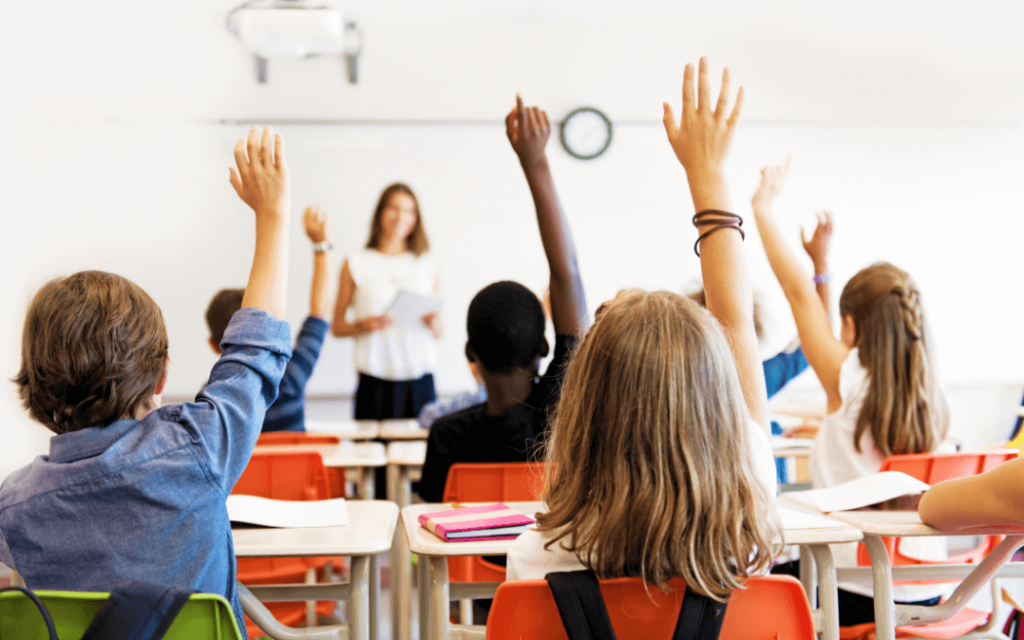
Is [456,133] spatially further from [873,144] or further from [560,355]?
[560,355]

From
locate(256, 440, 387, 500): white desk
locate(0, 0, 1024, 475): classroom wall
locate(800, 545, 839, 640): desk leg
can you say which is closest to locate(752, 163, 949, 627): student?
locate(800, 545, 839, 640): desk leg

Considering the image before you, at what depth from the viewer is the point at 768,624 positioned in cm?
89

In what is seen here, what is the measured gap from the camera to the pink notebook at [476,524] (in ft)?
4.25

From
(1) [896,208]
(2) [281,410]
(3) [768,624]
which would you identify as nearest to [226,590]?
(3) [768,624]

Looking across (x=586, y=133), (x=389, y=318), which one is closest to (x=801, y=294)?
(x=389, y=318)

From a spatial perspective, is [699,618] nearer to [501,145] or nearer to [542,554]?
[542,554]

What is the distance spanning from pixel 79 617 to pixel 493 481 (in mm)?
1008

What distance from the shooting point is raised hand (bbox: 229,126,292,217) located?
4.10ft

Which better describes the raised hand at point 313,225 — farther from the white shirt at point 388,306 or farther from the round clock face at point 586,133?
the round clock face at point 586,133

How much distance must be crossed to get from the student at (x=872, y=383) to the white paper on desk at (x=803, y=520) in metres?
0.46

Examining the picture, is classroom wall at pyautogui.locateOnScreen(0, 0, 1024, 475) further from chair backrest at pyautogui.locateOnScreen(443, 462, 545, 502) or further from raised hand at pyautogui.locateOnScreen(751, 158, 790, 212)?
chair backrest at pyautogui.locateOnScreen(443, 462, 545, 502)

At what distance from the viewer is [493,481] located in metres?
1.77

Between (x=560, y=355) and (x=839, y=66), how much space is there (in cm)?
413

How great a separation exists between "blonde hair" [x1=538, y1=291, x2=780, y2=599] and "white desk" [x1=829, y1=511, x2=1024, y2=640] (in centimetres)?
57
